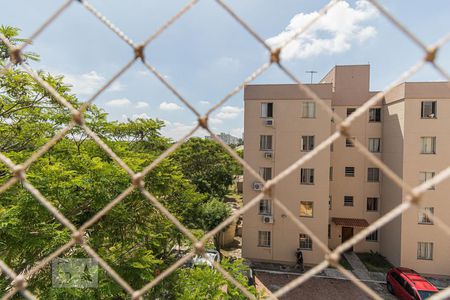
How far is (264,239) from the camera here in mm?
10414

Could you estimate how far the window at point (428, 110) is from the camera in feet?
30.7

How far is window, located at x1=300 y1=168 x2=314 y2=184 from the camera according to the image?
10.0 metres

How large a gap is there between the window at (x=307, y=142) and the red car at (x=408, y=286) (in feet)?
16.0

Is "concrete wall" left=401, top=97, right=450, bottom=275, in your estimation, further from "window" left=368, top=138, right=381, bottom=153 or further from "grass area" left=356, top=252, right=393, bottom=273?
"window" left=368, top=138, right=381, bottom=153

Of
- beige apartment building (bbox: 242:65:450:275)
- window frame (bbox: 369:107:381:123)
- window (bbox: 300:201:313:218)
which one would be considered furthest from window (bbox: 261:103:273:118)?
window frame (bbox: 369:107:381:123)

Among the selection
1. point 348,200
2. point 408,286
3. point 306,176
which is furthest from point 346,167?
point 408,286

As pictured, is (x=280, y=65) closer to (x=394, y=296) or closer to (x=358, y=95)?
(x=394, y=296)

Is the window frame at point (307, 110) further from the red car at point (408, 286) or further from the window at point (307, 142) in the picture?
the red car at point (408, 286)

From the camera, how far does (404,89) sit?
943 cm

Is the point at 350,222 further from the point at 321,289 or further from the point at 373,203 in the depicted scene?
the point at 321,289

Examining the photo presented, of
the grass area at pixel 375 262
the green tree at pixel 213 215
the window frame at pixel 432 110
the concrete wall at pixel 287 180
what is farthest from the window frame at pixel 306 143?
the grass area at pixel 375 262

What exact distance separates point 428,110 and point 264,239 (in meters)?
7.70

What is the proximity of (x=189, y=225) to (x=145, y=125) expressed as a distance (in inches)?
168

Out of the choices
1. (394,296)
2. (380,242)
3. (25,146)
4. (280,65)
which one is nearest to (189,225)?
(25,146)
